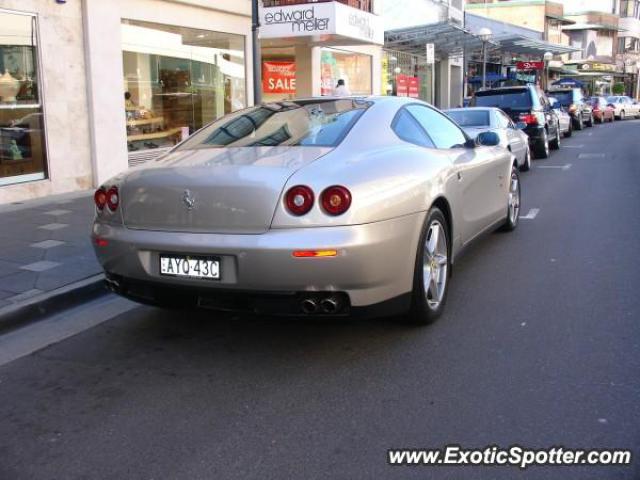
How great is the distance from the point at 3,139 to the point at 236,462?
7754mm

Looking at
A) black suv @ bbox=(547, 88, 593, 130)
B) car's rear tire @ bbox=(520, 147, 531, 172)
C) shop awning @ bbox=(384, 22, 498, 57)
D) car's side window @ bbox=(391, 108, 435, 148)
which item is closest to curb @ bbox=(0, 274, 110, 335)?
car's side window @ bbox=(391, 108, 435, 148)

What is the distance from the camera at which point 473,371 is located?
3912 mm

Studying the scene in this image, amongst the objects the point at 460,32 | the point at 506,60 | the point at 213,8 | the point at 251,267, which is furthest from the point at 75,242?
the point at 506,60

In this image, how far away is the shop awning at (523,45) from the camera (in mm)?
30422

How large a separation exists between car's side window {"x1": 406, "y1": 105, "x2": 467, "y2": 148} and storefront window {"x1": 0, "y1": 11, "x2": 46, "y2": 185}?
6.30 meters

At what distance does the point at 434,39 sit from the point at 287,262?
23808mm

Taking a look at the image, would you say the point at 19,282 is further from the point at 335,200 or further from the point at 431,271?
the point at 431,271

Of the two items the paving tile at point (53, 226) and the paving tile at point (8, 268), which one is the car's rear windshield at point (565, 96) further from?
the paving tile at point (8, 268)

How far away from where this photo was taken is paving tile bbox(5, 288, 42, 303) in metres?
5.18

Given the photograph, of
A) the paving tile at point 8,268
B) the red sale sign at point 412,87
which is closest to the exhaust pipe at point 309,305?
the paving tile at point 8,268

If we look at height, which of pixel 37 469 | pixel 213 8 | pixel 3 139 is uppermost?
pixel 213 8

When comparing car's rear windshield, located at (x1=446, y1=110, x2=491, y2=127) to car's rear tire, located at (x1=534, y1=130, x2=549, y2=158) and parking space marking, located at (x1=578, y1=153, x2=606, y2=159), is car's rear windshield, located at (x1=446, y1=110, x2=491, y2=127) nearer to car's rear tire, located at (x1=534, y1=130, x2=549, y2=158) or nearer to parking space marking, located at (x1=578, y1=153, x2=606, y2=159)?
car's rear tire, located at (x1=534, y1=130, x2=549, y2=158)

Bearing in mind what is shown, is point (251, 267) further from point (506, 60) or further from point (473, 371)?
point (506, 60)

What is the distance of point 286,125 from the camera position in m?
4.77
